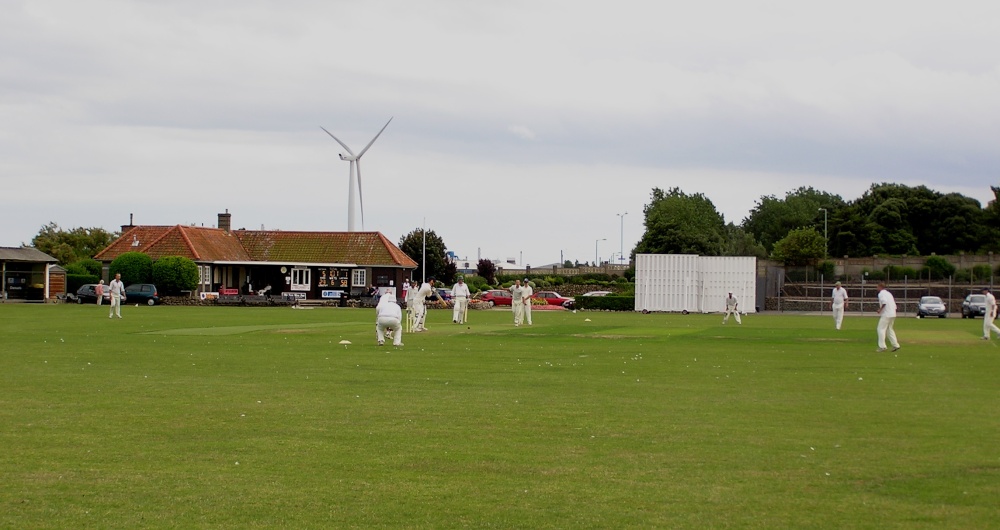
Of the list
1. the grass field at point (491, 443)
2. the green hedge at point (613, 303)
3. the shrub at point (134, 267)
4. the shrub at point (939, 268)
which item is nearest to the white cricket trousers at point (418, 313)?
the grass field at point (491, 443)

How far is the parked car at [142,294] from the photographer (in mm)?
73625

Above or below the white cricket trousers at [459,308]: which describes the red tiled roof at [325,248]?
above

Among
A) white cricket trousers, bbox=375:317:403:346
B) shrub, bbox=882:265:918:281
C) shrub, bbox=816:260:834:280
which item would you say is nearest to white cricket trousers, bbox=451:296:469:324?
white cricket trousers, bbox=375:317:403:346

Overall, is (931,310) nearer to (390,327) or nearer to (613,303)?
(613,303)

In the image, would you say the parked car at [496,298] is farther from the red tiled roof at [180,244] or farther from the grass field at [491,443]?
the grass field at [491,443]

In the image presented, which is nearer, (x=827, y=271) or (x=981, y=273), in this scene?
(x=981, y=273)

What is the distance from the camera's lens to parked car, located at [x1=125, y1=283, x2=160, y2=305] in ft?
242

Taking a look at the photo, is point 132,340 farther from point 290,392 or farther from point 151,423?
point 151,423

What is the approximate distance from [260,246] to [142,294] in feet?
63.9

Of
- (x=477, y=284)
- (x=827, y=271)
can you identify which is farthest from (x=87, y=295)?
(x=827, y=271)

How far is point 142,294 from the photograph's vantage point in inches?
2899

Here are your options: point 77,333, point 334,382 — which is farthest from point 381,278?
point 334,382

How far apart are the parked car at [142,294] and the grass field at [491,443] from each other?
170ft

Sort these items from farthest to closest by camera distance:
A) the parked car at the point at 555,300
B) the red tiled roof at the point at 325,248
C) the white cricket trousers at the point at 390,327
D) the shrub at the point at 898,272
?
the red tiled roof at the point at 325,248 < the shrub at the point at 898,272 < the parked car at the point at 555,300 < the white cricket trousers at the point at 390,327
